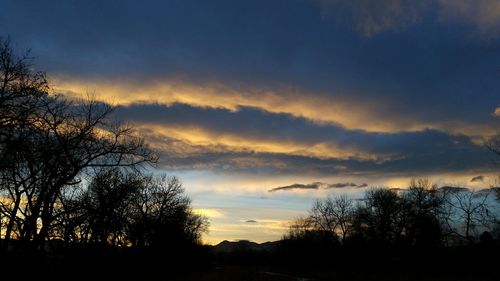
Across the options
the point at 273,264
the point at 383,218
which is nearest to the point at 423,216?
the point at 383,218

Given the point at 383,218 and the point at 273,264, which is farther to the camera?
the point at 273,264

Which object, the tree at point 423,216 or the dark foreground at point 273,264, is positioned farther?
the tree at point 423,216

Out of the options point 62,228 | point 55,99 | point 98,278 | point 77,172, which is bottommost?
point 98,278

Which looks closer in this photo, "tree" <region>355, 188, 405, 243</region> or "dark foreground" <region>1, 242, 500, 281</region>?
"dark foreground" <region>1, 242, 500, 281</region>

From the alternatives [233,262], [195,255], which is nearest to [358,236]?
[195,255]

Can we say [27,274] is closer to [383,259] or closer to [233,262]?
[383,259]

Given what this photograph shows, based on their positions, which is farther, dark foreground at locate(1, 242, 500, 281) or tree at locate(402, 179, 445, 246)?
tree at locate(402, 179, 445, 246)

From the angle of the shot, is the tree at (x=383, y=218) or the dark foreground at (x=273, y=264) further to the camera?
the tree at (x=383, y=218)

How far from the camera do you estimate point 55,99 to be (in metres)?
25.3

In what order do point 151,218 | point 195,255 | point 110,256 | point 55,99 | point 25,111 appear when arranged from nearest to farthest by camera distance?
point 25,111 → point 55,99 → point 110,256 → point 151,218 → point 195,255

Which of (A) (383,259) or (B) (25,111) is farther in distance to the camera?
(A) (383,259)

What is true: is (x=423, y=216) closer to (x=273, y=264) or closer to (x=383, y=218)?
(x=383, y=218)

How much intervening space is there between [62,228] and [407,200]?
219 feet

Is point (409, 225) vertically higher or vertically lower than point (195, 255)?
higher
